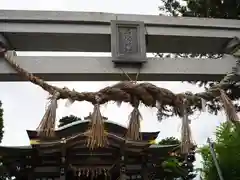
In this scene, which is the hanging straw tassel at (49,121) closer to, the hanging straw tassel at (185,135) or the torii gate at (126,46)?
the torii gate at (126,46)

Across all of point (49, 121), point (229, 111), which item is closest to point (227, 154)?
point (229, 111)

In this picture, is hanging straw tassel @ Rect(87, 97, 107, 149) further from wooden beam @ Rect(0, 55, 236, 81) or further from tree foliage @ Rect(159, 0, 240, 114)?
tree foliage @ Rect(159, 0, 240, 114)

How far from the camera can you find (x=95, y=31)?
7.57ft

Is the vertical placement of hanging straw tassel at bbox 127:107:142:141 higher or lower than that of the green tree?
higher

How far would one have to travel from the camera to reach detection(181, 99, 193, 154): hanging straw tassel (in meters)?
1.89

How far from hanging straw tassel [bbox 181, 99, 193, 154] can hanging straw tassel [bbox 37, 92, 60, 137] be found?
712 mm

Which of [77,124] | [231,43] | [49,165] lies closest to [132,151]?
[77,124]

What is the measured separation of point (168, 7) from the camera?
5582 millimetres

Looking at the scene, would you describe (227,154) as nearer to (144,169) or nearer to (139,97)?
(139,97)

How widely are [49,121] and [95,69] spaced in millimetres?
543

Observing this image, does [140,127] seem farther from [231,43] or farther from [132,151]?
[132,151]

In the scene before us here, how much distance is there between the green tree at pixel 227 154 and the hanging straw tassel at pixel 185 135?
1.28 m

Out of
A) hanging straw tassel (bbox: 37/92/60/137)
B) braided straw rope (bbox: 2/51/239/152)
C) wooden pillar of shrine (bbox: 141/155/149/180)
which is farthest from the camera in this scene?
wooden pillar of shrine (bbox: 141/155/149/180)

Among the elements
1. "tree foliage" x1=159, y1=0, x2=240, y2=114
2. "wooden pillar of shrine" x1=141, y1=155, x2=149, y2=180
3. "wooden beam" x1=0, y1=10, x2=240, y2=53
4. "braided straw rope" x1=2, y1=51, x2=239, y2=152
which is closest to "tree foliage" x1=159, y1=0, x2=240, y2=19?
"tree foliage" x1=159, y1=0, x2=240, y2=114
